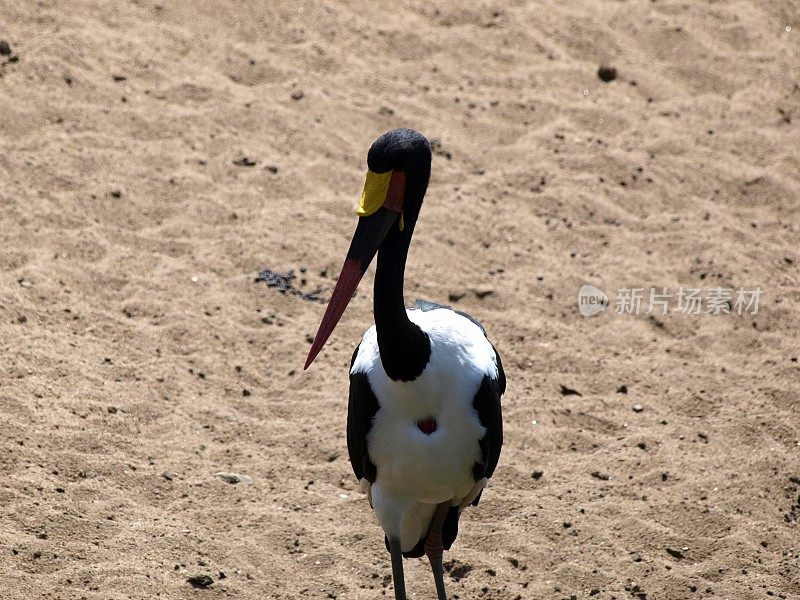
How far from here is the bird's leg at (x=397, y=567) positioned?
432 cm

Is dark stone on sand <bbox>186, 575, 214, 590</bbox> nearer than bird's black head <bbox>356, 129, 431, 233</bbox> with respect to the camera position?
No

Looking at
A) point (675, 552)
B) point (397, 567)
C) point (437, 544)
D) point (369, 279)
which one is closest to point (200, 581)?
point (397, 567)

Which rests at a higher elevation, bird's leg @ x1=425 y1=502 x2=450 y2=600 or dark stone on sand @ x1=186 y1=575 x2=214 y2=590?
bird's leg @ x1=425 y1=502 x2=450 y2=600

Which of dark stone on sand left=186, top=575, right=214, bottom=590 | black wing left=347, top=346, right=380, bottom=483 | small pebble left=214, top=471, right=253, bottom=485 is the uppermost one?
black wing left=347, top=346, right=380, bottom=483

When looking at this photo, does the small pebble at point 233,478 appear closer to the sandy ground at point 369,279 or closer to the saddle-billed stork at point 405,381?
the sandy ground at point 369,279

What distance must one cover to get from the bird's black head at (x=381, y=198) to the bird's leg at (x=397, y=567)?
881 millimetres

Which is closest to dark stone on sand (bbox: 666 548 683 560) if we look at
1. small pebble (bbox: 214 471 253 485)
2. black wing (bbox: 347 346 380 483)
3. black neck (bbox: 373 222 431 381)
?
black wing (bbox: 347 346 380 483)

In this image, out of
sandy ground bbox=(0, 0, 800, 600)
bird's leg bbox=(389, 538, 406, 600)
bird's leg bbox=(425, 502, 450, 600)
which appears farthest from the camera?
sandy ground bbox=(0, 0, 800, 600)

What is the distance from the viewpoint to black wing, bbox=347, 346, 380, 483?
4105 mm

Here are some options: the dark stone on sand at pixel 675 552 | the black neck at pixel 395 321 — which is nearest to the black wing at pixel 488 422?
the black neck at pixel 395 321

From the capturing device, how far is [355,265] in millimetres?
3855

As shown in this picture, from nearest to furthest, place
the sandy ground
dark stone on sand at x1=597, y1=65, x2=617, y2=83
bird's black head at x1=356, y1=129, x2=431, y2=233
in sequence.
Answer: bird's black head at x1=356, y1=129, x2=431, y2=233 → the sandy ground → dark stone on sand at x1=597, y1=65, x2=617, y2=83

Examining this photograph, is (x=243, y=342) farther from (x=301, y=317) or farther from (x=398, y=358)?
(x=398, y=358)

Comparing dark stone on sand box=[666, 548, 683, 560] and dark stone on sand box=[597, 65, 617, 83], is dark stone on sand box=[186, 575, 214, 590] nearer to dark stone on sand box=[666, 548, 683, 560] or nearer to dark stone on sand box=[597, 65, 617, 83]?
dark stone on sand box=[666, 548, 683, 560]
